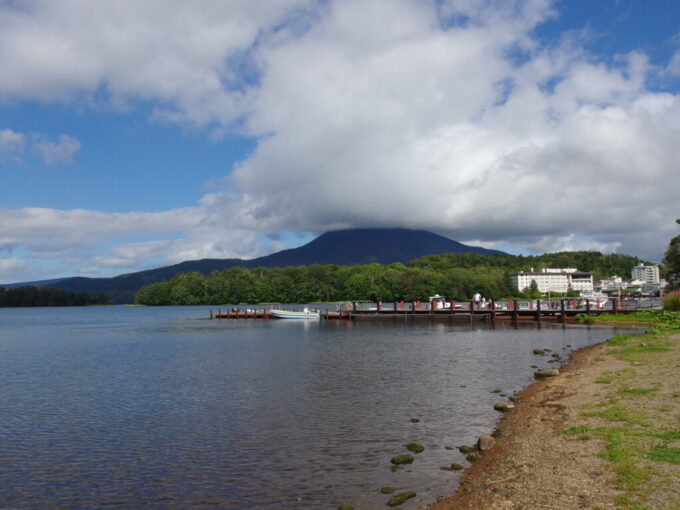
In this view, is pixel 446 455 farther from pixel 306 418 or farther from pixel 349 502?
pixel 306 418

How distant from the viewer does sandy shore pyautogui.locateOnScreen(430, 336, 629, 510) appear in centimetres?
1071

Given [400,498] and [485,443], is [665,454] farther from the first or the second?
[400,498]

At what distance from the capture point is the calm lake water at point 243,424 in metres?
13.8

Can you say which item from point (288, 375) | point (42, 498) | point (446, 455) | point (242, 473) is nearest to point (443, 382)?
point (288, 375)

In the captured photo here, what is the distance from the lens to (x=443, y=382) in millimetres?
28406

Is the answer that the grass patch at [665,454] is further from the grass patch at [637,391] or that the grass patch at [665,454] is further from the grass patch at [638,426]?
the grass patch at [637,391]

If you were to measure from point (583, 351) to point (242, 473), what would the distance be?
31893 mm

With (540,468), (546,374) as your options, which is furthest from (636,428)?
(546,374)

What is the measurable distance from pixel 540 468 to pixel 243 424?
11.8 m

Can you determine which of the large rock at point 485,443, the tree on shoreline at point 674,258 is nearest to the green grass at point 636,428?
the large rock at point 485,443

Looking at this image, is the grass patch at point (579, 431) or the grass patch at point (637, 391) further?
the grass patch at point (637, 391)

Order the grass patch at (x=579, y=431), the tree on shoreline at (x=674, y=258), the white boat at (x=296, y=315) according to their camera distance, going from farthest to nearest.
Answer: the white boat at (x=296, y=315), the tree on shoreline at (x=674, y=258), the grass patch at (x=579, y=431)

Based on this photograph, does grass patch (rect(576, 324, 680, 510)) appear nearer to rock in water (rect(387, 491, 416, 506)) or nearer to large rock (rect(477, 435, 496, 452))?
large rock (rect(477, 435, 496, 452))

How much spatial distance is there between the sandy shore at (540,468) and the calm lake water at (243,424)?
3.25ft
